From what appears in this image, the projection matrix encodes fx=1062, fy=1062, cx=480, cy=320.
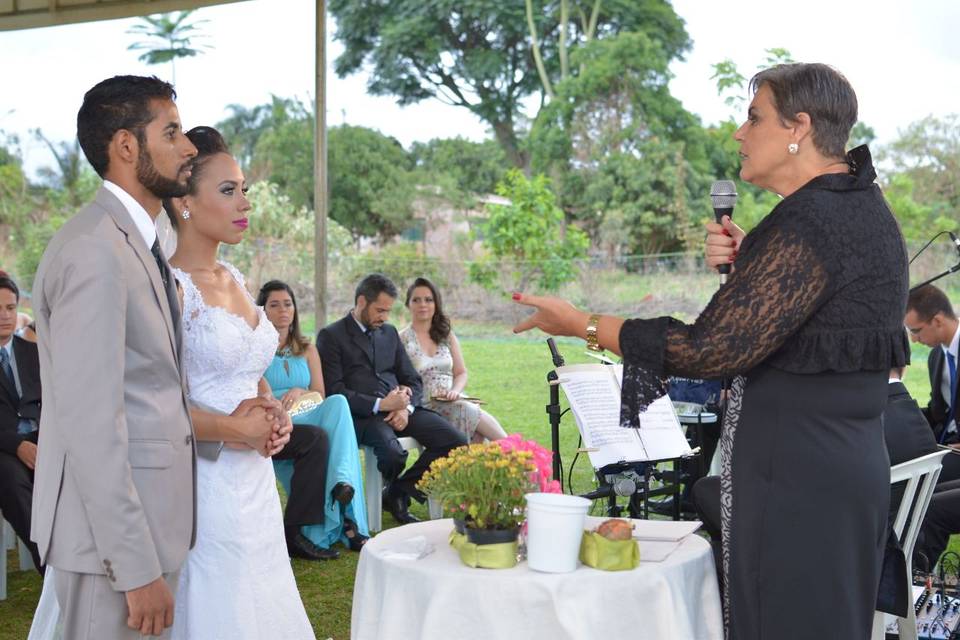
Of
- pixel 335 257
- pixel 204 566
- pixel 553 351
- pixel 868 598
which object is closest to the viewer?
pixel 868 598

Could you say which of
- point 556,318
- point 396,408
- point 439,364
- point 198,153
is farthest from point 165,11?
point 556,318

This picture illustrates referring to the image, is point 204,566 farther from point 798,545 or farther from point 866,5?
point 866,5

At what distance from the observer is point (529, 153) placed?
20.2 m

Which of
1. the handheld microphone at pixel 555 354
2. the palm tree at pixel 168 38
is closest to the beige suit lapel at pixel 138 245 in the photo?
the handheld microphone at pixel 555 354

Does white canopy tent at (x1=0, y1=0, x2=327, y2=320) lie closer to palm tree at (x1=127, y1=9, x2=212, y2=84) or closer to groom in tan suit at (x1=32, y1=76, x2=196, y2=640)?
groom in tan suit at (x1=32, y1=76, x2=196, y2=640)

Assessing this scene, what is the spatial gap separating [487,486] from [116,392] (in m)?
0.89

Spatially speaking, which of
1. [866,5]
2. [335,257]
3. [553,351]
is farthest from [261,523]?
[866,5]

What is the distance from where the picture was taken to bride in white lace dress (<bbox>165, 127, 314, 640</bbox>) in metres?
2.71

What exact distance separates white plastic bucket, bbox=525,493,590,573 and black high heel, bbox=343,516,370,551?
372 centimetres

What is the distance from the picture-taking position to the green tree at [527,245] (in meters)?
15.0

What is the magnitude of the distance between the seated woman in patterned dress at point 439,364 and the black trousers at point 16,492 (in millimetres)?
2855

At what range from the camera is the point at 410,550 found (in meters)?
2.56

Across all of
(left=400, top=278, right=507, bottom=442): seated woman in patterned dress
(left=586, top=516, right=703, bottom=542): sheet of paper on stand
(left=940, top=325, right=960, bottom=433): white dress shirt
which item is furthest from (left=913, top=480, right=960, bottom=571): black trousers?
(left=400, top=278, right=507, bottom=442): seated woman in patterned dress

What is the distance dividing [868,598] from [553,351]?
2288 mm
